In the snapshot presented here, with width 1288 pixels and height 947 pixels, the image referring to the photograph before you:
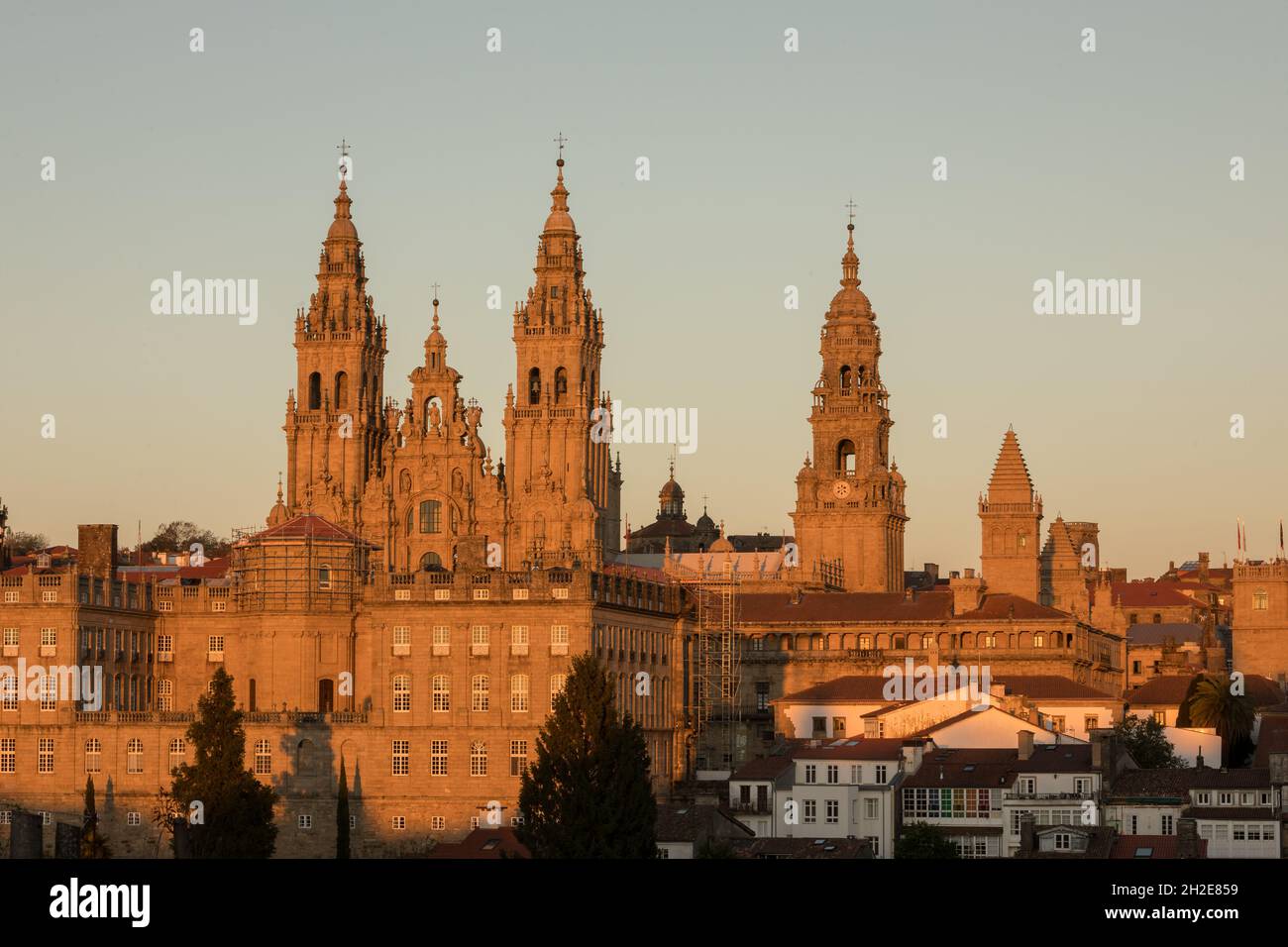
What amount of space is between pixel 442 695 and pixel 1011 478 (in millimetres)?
62627

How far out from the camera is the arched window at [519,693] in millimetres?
121312

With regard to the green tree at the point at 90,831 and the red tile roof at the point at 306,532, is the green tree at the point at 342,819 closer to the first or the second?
the green tree at the point at 90,831

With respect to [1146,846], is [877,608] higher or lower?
higher

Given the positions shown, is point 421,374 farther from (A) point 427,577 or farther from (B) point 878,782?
(B) point 878,782

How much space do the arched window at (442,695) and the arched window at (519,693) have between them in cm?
336

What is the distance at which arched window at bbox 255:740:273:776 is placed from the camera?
403 ft

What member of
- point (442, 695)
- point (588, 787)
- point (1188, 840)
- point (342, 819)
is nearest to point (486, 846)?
point (588, 787)

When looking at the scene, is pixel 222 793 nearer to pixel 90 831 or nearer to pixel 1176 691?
pixel 90 831

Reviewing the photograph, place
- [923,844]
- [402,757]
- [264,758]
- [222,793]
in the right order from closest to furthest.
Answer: [923,844]
[222,793]
[402,757]
[264,758]

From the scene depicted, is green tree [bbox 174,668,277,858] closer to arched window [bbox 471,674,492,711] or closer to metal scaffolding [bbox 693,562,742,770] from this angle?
arched window [bbox 471,674,492,711]

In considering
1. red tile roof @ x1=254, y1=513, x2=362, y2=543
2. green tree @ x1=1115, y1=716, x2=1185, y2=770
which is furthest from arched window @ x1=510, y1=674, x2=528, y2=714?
green tree @ x1=1115, y1=716, x2=1185, y2=770

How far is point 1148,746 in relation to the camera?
121812mm

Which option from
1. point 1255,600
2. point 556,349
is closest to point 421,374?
point 556,349
